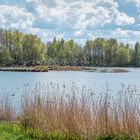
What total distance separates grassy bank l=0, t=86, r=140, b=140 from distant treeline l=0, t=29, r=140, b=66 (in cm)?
7576

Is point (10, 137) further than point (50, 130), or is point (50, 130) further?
point (50, 130)

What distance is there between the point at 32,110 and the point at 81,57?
90.3 meters

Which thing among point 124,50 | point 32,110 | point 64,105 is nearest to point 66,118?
point 64,105

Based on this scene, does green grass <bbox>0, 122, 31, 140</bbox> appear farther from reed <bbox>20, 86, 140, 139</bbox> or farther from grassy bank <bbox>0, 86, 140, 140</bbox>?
reed <bbox>20, 86, 140, 139</bbox>

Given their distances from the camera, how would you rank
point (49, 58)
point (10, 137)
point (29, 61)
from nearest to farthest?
point (10, 137) < point (29, 61) < point (49, 58)

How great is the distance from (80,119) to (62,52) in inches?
3420

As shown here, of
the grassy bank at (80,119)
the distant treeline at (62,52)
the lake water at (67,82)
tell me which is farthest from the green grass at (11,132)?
the distant treeline at (62,52)

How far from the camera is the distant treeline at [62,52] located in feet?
A: 297

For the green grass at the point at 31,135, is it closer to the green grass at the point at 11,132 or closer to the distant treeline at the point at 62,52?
the green grass at the point at 11,132

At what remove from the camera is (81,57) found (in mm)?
103188

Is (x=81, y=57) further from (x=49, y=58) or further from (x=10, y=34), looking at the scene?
(x=10, y=34)

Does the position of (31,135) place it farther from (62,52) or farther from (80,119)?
(62,52)

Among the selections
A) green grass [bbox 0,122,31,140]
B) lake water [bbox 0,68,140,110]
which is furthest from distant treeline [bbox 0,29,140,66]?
green grass [bbox 0,122,31,140]

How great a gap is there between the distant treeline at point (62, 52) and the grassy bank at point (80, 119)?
75759mm
